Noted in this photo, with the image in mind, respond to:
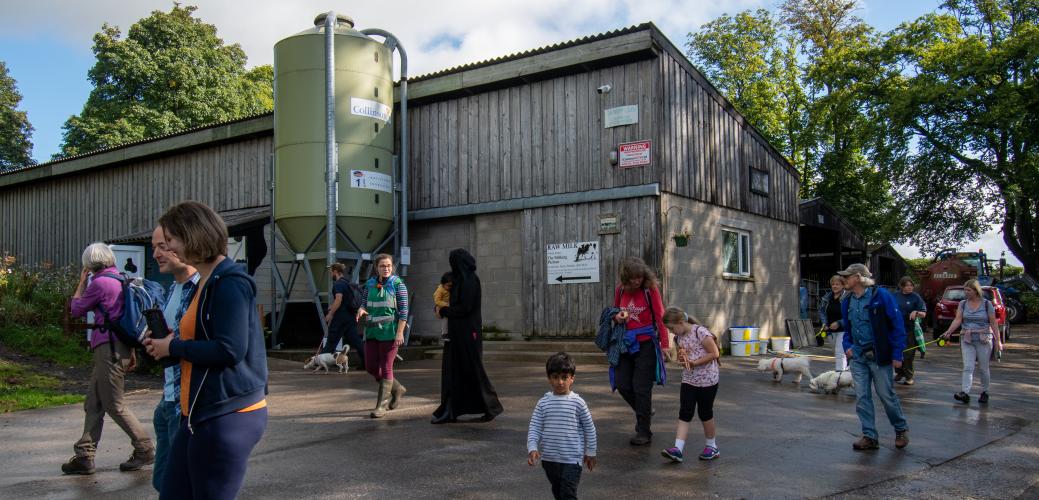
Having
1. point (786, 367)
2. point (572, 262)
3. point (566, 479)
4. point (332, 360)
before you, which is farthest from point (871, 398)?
point (332, 360)

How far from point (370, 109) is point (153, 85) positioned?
23212 mm

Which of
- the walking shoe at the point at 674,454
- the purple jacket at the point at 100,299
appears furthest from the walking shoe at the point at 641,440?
the purple jacket at the point at 100,299

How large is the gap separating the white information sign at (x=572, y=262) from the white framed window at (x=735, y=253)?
3316 mm

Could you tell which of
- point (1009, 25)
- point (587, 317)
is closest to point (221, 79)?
point (587, 317)

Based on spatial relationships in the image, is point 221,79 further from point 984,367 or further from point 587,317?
point 984,367

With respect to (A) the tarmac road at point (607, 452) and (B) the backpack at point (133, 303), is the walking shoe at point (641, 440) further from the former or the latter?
(B) the backpack at point (133, 303)

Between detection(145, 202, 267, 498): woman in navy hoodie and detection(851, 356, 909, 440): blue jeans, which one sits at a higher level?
detection(145, 202, 267, 498): woman in navy hoodie

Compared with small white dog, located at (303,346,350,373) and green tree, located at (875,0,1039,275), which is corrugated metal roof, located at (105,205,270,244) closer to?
small white dog, located at (303,346,350,373)

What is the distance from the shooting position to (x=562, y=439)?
441 centimetres

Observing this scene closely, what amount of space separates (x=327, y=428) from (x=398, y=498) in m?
2.86

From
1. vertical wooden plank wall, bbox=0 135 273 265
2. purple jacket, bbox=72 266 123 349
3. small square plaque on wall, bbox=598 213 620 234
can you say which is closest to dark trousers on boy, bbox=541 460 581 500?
purple jacket, bbox=72 266 123 349

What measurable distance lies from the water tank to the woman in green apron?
7941 mm

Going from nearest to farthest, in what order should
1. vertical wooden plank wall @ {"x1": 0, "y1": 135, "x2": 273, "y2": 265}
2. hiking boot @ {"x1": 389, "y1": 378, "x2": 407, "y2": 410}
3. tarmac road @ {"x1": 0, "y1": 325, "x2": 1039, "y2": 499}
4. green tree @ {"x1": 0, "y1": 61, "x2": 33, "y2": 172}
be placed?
tarmac road @ {"x1": 0, "y1": 325, "x2": 1039, "y2": 499} → hiking boot @ {"x1": 389, "y1": 378, "x2": 407, "y2": 410} → vertical wooden plank wall @ {"x1": 0, "y1": 135, "x2": 273, "y2": 265} → green tree @ {"x1": 0, "y1": 61, "x2": 33, "y2": 172}

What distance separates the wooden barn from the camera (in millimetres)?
14719
